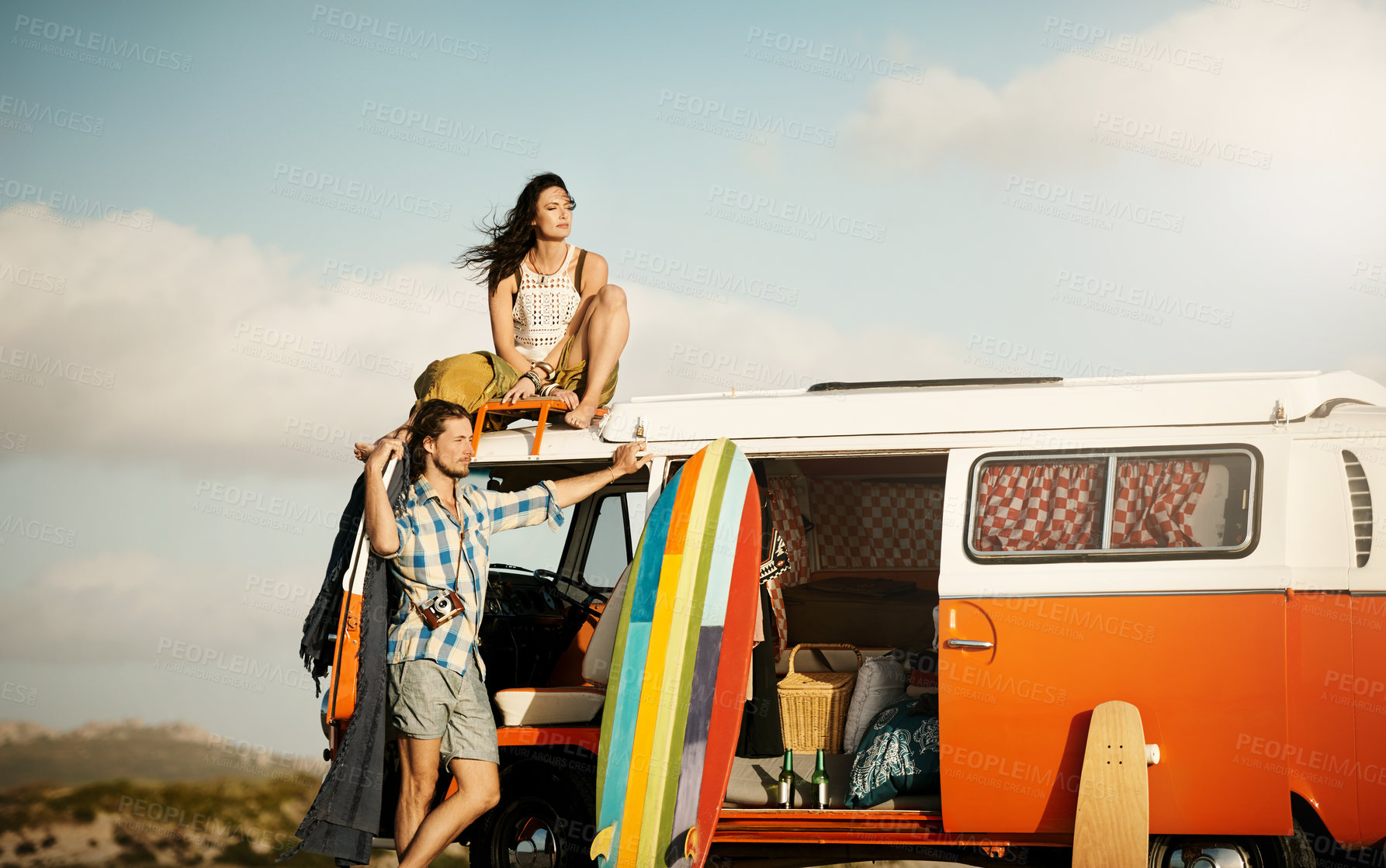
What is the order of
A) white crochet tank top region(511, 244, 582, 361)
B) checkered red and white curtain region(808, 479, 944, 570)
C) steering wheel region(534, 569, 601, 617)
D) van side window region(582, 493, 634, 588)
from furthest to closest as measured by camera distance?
checkered red and white curtain region(808, 479, 944, 570)
van side window region(582, 493, 634, 588)
steering wheel region(534, 569, 601, 617)
white crochet tank top region(511, 244, 582, 361)

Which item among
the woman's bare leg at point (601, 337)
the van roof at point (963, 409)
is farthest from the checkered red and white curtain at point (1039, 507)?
the woman's bare leg at point (601, 337)

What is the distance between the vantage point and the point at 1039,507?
5020 mm

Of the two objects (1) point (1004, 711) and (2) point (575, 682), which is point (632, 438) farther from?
(1) point (1004, 711)

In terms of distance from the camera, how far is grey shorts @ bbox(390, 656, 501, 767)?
16.3ft

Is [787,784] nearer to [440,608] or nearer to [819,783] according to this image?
[819,783]

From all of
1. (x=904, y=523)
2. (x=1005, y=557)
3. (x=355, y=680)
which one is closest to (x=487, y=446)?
(x=355, y=680)

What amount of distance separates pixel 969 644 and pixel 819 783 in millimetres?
1113

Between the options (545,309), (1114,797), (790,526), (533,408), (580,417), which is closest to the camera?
(1114,797)

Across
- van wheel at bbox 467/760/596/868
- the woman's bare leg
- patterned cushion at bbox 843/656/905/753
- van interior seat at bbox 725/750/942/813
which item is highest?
the woman's bare leg

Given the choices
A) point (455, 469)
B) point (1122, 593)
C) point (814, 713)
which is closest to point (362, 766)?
point (455, 469)

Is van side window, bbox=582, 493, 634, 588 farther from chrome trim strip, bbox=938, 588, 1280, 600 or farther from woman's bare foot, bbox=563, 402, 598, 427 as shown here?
chrome trim strip, bbox=938, 588, 1280, 600

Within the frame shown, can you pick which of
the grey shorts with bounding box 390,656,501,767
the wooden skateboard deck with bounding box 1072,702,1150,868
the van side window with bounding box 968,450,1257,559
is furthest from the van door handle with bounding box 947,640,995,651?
the grey shorts with bounding box 390,656,501,767

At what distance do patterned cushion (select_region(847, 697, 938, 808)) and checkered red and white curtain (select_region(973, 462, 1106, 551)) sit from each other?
0.96 m

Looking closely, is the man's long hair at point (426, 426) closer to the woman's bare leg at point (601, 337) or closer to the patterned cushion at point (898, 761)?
the woman's bare leg at point (601, 337)
